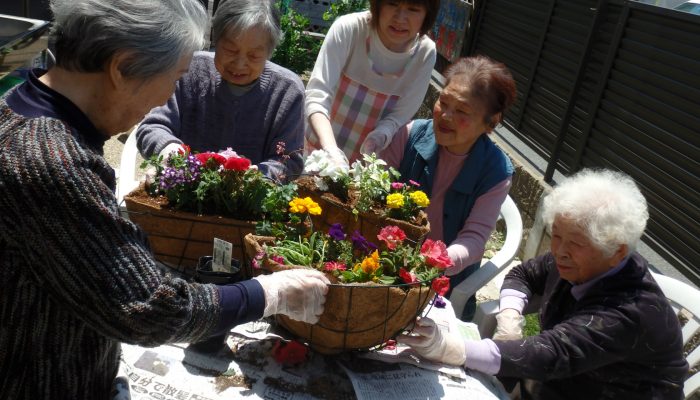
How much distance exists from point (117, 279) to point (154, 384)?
1.71ft

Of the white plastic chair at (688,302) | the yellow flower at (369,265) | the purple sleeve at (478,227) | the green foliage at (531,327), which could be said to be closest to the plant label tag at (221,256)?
the yellow flower at (369,265)

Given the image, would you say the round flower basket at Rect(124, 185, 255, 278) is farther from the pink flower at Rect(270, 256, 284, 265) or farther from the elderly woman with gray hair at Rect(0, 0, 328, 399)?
the elderly woman with gray hair at Rect(0, 0, 328, 399)

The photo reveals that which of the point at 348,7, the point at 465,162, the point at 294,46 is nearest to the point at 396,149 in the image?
the point at 465,162

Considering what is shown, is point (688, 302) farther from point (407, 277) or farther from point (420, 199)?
point (407, 277)

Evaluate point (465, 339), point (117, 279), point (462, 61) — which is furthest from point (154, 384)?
point (462, 61)

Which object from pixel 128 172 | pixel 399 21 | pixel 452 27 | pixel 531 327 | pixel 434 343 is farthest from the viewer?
pixel 452 27

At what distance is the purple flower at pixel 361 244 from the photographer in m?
1.65

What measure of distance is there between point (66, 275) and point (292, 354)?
2.27 feet

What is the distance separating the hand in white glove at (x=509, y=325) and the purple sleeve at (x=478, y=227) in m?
0.23

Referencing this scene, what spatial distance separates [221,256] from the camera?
1.64 meters

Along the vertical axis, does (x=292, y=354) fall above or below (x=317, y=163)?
below

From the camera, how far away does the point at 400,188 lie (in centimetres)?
199

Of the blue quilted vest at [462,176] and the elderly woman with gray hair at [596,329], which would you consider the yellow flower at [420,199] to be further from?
the blue quilted vest at [462,176]

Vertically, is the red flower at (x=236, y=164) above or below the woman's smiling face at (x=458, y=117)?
below
